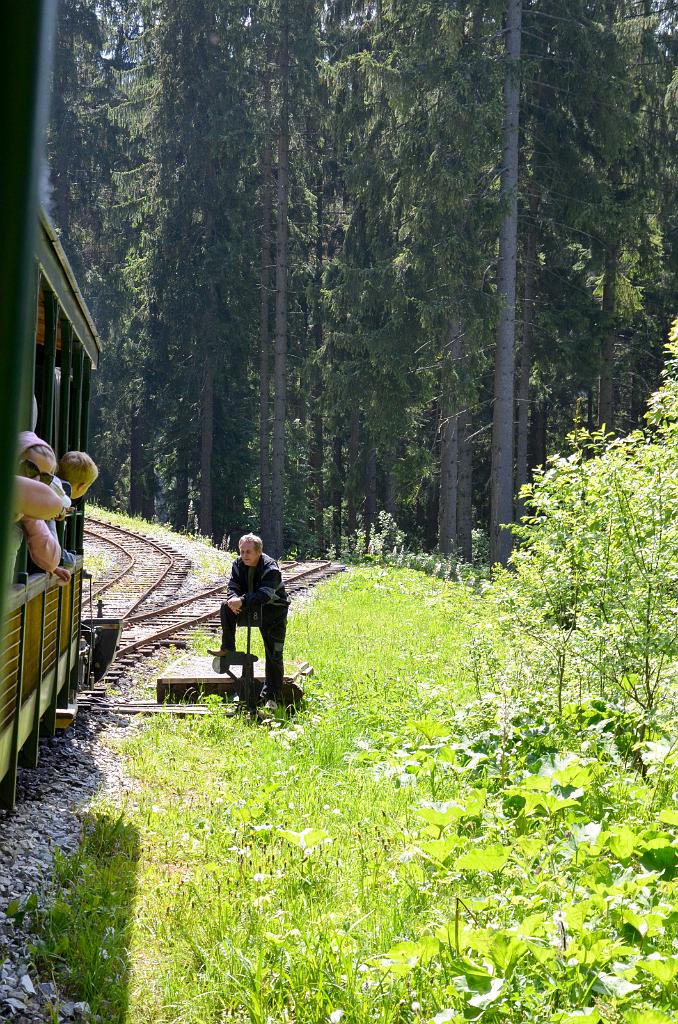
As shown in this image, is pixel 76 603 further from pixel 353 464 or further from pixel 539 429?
pixel 539 429

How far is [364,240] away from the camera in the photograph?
3272 cm

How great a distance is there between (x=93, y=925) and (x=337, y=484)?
38504 mm

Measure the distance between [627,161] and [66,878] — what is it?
86.8 ft

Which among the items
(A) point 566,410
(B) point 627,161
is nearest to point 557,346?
(B) point 627,161

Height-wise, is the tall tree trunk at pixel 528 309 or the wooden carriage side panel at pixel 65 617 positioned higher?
the tall tree trunk at pixel 528 309

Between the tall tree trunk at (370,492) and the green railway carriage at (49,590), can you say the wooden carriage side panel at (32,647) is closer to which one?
the green railway carriage at (49,590)

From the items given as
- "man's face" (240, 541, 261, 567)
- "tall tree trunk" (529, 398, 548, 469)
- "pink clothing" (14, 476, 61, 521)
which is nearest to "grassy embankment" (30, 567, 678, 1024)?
"man's face" (240, 541, 261, 567)

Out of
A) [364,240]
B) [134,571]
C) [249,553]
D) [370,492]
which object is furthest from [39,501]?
[370,492]

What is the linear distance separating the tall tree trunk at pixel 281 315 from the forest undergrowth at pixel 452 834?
67.0 feet

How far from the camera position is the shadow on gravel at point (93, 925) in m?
4.08

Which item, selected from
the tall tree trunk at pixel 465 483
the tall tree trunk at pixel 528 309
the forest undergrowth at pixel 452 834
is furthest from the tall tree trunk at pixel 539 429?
the forest undergrowth at pixel 452 834

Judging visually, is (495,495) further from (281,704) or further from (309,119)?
(309,119)

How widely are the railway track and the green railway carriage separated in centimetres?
356

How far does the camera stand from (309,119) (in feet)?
118
